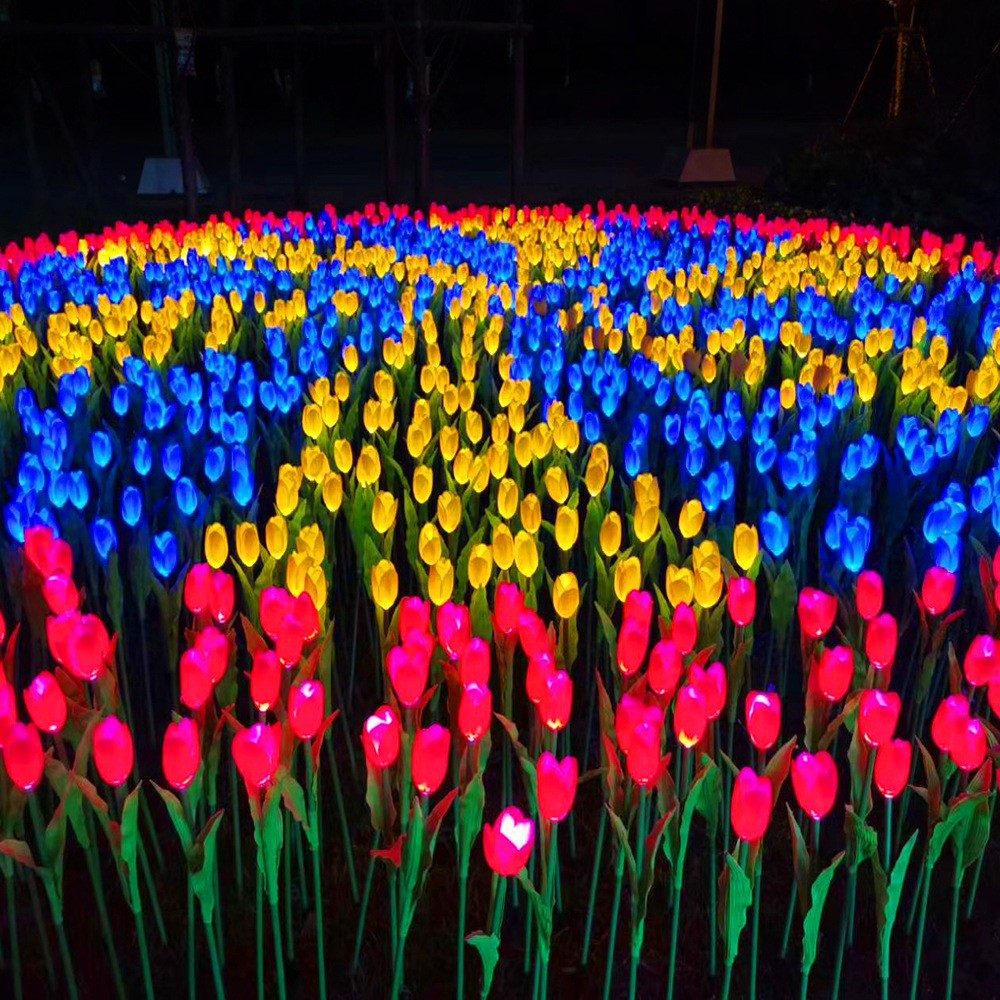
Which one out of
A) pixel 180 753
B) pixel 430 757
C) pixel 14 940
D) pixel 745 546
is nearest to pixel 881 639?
pixel 745 546

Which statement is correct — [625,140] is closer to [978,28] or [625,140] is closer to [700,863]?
[978,28]

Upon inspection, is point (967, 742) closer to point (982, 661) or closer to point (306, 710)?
point (982, 661)

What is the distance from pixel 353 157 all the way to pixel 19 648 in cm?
1964

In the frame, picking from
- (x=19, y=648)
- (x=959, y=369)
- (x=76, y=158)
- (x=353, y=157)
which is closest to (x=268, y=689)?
(x=19, y=648)

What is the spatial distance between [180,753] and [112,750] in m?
0.13

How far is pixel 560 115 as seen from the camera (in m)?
33.2

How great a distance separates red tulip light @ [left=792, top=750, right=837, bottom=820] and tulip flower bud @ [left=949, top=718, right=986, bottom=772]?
0.86 feet

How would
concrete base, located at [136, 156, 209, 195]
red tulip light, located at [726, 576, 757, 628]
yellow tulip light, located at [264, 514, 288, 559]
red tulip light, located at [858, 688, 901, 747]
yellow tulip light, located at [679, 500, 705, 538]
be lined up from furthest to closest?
concrete base, located at [136, 156, 209, 195]
yellow tulip light, located at [679, 500, 705, 538]
yellow tulip light, located at [264, 514, 288, 559]
red tulip light, located at [726, 576, 757, 628]
red tulip light, located at [858, 688, 901, 747]

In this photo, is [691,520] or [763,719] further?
[691,520]

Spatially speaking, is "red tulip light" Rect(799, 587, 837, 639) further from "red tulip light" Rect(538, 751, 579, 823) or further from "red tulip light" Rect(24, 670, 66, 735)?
"red tulip light" Rect(24, 670, 66, 735)

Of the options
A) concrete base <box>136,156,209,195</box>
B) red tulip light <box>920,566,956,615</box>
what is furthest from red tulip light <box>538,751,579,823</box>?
concrete base <box>136,156,209,195</box>

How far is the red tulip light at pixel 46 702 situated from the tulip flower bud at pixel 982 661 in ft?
6.04

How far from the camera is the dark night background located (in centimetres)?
1312

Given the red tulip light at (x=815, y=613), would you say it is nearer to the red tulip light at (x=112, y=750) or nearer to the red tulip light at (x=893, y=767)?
the red tulip light at (x=893, y=767)
